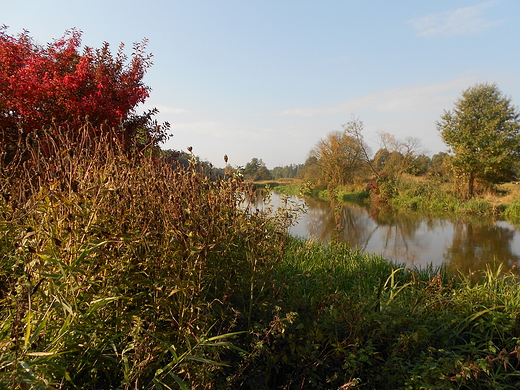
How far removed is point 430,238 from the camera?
33.6 ft

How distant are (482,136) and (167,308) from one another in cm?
1957

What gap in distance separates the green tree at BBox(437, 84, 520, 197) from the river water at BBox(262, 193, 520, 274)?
4.75 m

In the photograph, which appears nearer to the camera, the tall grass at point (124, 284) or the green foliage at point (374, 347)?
the tall grass at point (124, 284)

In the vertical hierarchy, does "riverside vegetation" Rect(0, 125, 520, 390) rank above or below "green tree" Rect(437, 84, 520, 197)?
below

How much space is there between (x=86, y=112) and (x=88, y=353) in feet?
14.7

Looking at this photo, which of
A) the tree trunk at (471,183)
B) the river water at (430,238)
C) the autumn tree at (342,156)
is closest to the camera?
the river water at (430,238)

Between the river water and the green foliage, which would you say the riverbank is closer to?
the river water

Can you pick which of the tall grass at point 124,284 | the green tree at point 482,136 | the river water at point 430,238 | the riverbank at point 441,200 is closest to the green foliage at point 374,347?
the tall grass at point 124,284

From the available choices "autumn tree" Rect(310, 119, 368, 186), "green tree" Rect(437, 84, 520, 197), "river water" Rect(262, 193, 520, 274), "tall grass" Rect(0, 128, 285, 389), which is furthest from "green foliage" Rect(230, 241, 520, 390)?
"autumn tree" Rect(310, 119, 368, 186)

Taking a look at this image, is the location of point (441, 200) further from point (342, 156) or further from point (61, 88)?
point (61, 88)

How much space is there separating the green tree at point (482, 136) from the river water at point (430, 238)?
4.75 m

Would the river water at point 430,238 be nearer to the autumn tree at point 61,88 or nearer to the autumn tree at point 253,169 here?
the autumn tree at point 253,169

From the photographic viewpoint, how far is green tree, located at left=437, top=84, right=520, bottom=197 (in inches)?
666

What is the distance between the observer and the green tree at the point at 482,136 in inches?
666
